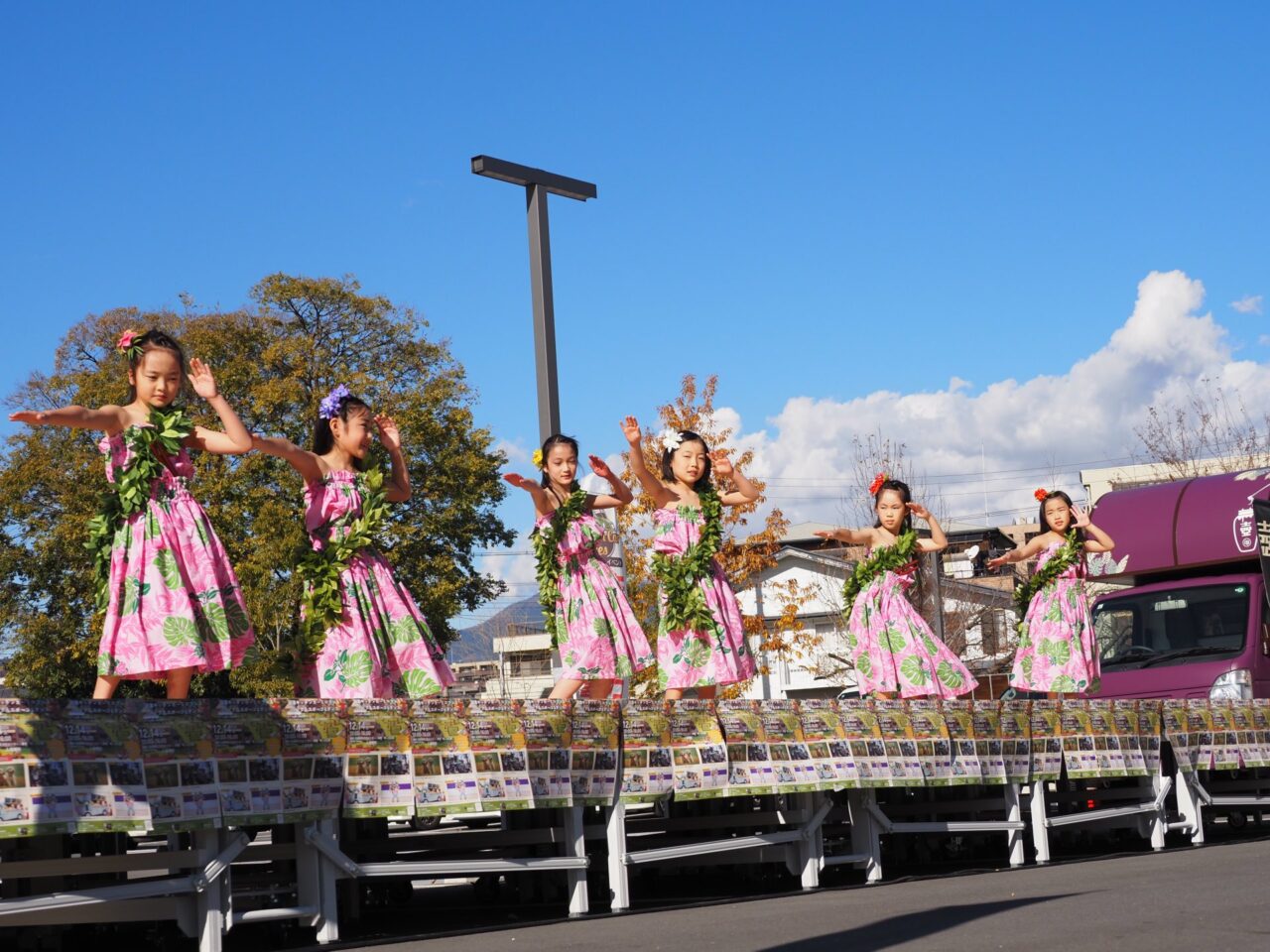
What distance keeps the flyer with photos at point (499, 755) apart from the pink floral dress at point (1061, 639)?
7.04 m

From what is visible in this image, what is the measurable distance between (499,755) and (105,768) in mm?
1956

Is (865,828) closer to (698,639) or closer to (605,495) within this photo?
(698,639)

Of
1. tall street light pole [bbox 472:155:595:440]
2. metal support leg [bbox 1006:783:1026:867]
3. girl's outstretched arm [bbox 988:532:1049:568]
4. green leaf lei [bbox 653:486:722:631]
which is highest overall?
tall street light pole [bbox 472:155:595:440]

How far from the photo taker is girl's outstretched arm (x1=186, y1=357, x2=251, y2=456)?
7.42m

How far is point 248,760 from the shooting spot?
20.9ft

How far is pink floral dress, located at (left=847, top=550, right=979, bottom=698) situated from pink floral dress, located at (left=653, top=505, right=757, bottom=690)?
1.04 metres

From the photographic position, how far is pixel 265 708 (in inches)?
257

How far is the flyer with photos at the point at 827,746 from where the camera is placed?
882cm

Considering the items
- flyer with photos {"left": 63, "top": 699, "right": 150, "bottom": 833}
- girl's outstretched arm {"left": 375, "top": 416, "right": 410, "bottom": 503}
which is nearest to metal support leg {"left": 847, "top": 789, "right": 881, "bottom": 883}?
girl's outstretched arm {"left": 375, "top": 416, "right": 410, "bottom": 503}

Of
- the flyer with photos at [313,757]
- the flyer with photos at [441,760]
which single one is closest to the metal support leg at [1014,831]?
the flyer with photos at [441,760]

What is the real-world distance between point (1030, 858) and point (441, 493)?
1065 inches

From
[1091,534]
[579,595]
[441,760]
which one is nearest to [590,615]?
[579,595]

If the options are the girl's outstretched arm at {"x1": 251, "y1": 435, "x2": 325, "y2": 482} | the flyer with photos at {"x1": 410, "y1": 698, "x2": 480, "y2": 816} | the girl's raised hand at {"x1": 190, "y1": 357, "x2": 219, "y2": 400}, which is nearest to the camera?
the flyer with photos at {"x1": 410, "y1": 698, "x2": 480, "y2": 816}

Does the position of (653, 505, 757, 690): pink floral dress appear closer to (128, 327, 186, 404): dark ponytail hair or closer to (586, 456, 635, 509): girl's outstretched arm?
(586, 456, 635, 509): girl's outstretched arm
